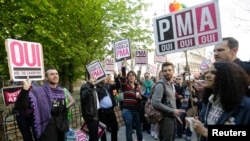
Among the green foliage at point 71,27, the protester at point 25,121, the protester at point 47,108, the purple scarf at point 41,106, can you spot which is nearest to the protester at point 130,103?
the protester at point 25,121

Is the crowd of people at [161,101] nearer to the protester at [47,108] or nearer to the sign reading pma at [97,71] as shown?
the protester at [47,108]

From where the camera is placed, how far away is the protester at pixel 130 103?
7.16 m

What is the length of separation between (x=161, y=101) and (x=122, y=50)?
3.39 m

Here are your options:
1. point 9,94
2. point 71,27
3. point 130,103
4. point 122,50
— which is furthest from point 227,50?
point 71,27

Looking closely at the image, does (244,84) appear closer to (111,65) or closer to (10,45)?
(10,45)

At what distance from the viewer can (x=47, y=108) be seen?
4.75m

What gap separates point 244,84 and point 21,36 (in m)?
12.6

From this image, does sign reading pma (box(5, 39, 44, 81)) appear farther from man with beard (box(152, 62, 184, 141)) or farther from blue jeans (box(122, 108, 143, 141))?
blue jeans (box(122, 108, 143, 141))

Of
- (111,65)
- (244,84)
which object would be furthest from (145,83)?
(244,84)

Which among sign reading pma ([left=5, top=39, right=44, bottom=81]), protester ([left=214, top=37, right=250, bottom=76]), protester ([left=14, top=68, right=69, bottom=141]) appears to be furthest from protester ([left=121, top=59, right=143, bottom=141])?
protester ([left=214, top=37, right=250, bottom=76])

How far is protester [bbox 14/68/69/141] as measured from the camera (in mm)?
4680

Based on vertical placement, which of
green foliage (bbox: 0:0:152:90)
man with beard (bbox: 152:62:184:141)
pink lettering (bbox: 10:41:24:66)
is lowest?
man with beard (bbox: 152:62:184:141)

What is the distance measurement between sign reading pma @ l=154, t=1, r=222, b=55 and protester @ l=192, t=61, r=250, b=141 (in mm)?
1311

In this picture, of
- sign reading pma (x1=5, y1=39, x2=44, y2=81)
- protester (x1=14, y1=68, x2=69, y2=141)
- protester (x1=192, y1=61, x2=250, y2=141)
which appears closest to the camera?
protester (x1=192, y1=61, x2=250, y2=141)
